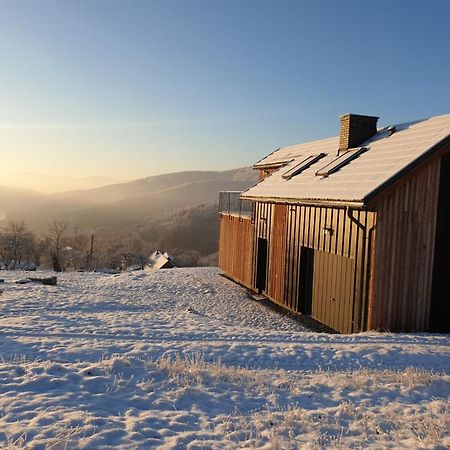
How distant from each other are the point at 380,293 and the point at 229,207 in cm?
1359

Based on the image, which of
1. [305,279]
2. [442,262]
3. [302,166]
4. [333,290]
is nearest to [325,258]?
[333,290]

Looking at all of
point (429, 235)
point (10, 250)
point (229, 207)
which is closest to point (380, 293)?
point (429, 235)

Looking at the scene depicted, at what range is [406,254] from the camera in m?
12.2

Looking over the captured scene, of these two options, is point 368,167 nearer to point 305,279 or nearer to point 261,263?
point 305,279

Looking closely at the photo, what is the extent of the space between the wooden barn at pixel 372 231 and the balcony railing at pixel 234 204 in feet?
18.3

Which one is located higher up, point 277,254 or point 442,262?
point 442,262

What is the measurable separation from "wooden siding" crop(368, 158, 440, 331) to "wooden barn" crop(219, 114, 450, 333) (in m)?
0.03

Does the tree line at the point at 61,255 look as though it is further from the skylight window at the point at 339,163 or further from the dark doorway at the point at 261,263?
the skylight window at the point at 339,163

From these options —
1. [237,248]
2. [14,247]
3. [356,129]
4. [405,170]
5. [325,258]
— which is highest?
[356,129]

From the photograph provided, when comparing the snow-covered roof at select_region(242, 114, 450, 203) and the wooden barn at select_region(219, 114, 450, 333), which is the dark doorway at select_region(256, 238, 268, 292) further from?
the wooden barn at select_region(219, 114, 450, 333)

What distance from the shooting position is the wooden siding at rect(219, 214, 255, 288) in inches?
834

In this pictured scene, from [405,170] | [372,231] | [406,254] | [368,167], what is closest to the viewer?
[405,170]

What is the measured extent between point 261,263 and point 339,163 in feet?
21.0

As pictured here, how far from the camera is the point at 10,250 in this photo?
52.7m
